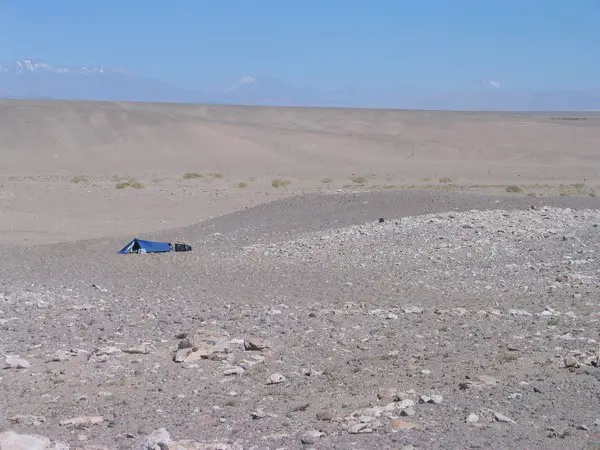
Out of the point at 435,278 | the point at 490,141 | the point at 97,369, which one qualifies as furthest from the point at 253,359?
the point at 490,141

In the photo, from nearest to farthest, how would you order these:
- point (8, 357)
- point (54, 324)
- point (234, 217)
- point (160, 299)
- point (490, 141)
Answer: point (8, 357) < point (54, 324) < point (160, 299) < point (234, 217) < point (490, 141)

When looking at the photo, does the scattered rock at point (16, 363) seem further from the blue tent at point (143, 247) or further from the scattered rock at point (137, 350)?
the blue tent at point (143, 247)

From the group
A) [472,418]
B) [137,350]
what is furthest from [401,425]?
[137,350]

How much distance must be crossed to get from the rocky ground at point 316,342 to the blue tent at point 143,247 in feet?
1.46

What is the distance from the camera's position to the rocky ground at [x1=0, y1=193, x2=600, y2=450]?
577 cm

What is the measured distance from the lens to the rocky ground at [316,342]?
18.9 ft

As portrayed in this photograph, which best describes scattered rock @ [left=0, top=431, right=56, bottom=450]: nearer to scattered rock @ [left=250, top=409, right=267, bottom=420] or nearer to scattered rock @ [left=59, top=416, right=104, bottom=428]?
scattered rock @ [left=59, top=416, right=104, bottom=428]

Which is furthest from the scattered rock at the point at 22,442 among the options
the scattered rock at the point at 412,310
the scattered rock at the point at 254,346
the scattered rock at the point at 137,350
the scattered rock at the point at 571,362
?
the scattered rock at the point at 412,310

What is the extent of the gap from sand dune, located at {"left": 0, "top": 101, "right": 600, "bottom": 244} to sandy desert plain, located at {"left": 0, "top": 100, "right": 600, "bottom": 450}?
71 centimetres

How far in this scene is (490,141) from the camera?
65.3 m

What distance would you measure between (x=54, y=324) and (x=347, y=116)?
78.9 meters

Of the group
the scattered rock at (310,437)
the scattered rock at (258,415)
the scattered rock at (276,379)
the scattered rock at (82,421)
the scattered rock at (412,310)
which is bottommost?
the scattered rock at (412,310)

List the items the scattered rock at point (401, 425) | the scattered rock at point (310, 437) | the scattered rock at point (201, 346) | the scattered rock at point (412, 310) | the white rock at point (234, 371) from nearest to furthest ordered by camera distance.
Result: the scattered rock at point (310, 437)
the scattered rock at point (401, 425)
the white rock at point (234, 371)
the scattered rock at point (201, 346)
the scattered rock at point (412, 310)

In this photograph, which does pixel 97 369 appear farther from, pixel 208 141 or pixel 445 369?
pixel 208 141
